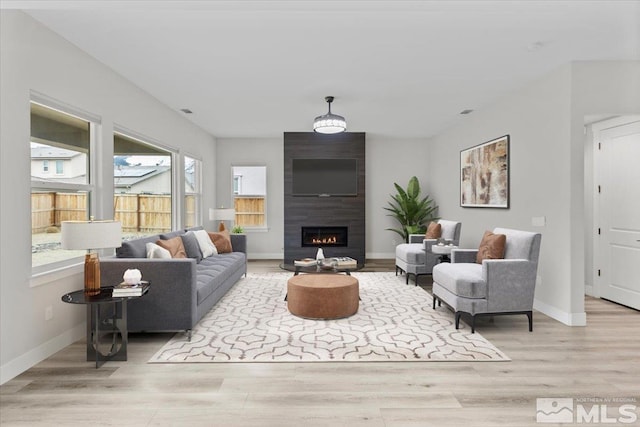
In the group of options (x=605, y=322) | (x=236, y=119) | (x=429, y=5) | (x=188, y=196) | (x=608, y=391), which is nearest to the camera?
(x=608, y=391)

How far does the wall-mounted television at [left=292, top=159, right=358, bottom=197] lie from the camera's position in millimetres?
7836

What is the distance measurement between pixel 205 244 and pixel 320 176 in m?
3.19


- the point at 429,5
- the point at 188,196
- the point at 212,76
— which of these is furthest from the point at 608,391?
the point at 188,196

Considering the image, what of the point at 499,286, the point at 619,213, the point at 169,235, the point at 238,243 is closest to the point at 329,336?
the point at 499,286

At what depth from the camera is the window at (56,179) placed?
3131mm

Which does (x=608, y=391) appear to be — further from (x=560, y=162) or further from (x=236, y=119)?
Result: (x=236, y=119)

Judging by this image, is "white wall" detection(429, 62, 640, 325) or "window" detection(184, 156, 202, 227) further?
"window" detection(184, 156, 202, 227)

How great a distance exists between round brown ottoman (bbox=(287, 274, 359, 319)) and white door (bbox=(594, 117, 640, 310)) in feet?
10.9

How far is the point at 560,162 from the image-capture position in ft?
13.0

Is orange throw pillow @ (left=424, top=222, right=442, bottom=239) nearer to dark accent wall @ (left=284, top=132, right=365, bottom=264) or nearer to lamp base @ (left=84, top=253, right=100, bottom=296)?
dark accent wall @ (left=284, top=132, right=365, bottom=264)

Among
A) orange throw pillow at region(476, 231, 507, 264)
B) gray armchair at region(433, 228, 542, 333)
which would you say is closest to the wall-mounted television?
orange throw pillow at region(476, 231, 507, 264)

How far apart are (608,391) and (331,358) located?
191 cm

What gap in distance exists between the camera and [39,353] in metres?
2.96

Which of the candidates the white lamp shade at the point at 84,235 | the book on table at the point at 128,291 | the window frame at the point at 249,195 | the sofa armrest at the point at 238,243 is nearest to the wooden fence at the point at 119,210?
the white lamp shade at the point at 84,235
